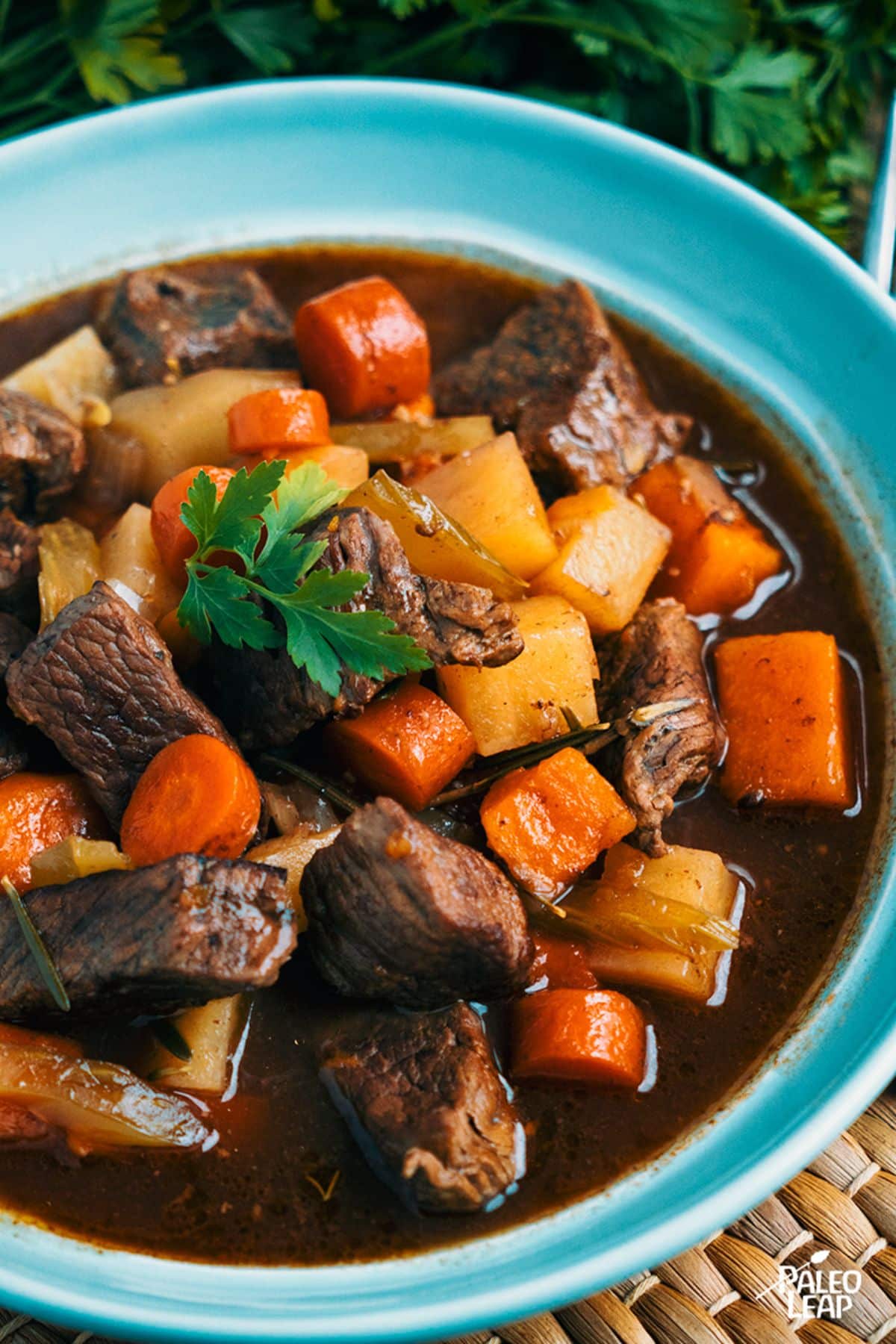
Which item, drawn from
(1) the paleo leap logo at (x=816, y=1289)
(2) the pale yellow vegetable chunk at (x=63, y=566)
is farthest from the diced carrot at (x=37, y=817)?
(1) the paleo leap logo at (x=816, y=1289)

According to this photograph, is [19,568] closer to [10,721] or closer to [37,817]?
[10,721]

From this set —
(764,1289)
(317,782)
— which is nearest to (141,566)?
(317,782)

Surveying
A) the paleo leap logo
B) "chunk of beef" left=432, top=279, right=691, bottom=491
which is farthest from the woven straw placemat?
"chunk of beef" left=432, top=279, right=691, bottom=491

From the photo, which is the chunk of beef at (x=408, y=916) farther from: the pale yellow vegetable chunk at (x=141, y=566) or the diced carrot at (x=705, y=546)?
the diced carrot at (x=705, y=546)

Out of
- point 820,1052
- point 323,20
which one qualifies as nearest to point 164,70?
point 323,20

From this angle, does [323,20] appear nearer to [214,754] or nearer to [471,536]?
[471,536]

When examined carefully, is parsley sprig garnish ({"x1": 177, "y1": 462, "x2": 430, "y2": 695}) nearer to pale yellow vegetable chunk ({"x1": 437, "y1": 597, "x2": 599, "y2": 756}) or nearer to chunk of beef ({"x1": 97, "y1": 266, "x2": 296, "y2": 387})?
pale yellow vegetable chunk ({"x1": 437, "y1": 597, "x2": 599, "y2": 756})
